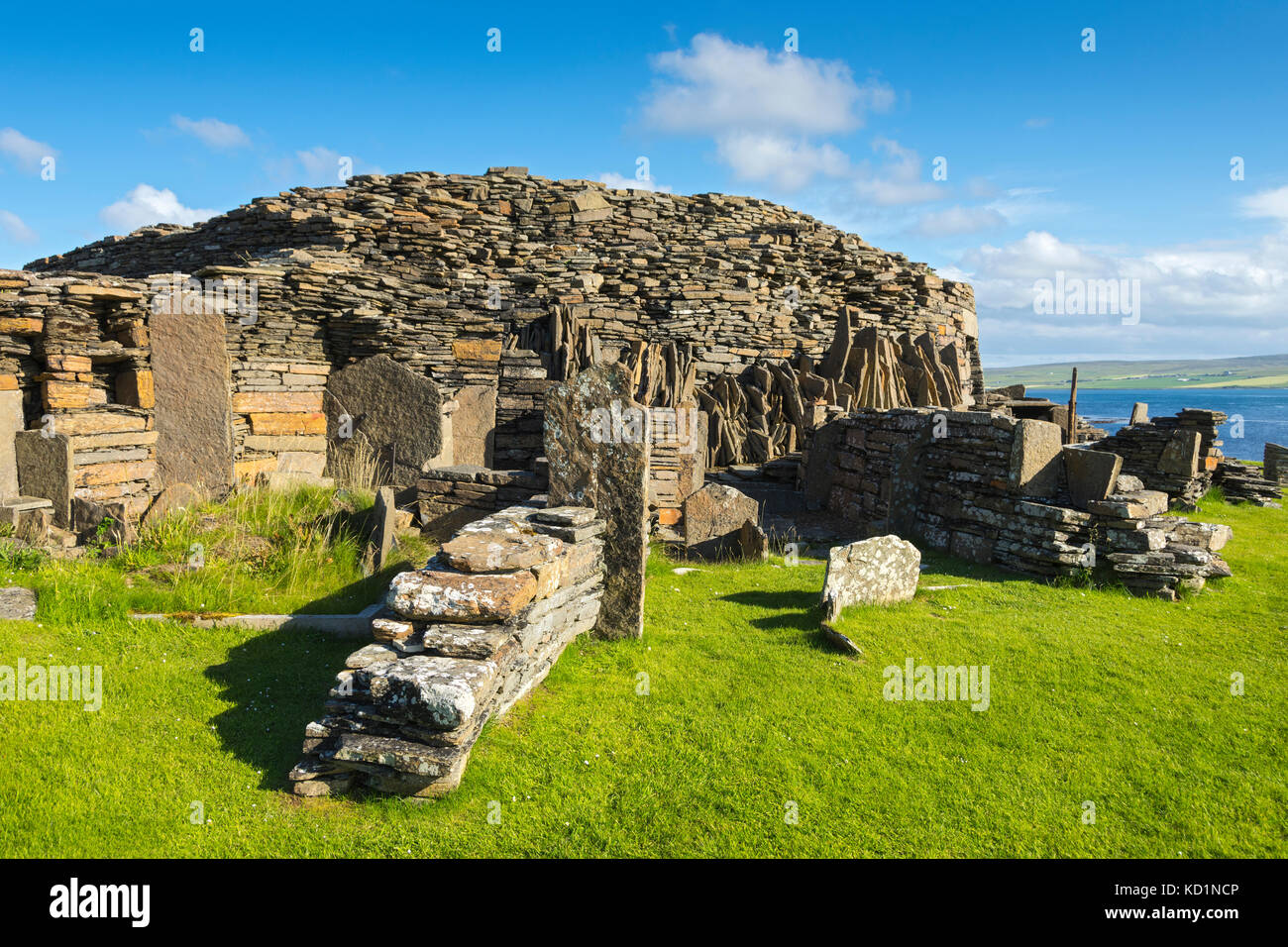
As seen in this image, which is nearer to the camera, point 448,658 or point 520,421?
point 448,658

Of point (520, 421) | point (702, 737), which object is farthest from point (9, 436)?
point (702, 737)

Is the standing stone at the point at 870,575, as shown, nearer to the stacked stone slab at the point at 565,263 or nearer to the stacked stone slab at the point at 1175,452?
the stacked stone slab at the point at 565,263

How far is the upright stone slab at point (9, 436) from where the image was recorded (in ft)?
28.5

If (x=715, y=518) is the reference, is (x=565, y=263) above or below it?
above

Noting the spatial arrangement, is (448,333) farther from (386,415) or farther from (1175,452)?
(1175,452)

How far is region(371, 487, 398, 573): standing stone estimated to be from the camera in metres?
7.83

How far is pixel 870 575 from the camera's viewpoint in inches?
282

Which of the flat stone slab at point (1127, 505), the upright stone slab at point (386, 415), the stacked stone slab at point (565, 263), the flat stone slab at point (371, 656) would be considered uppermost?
the stacked stone slab at point (565, 263)

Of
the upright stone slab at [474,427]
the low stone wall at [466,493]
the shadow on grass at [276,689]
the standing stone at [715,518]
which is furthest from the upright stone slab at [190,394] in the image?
the standing stone at [715,518]

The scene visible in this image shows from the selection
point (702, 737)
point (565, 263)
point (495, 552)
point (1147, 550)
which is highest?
point (565, 263)

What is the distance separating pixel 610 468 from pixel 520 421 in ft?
16.1

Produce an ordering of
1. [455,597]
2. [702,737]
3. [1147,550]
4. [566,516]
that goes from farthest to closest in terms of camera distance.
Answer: [1147,550], [566,516], [702,737], [455,597]

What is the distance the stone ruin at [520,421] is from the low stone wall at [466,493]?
4 cm

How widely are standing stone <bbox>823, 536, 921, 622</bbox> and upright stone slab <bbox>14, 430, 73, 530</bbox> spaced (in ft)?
29.9
